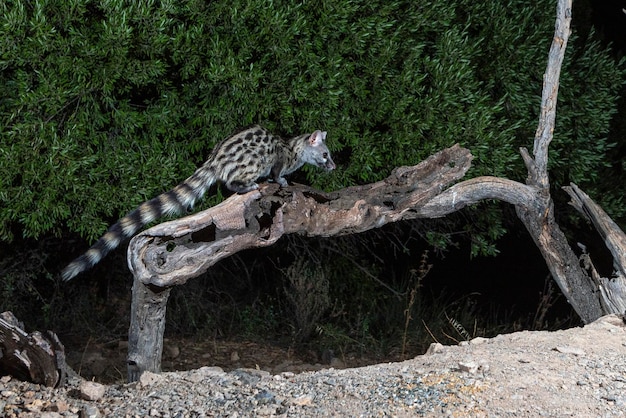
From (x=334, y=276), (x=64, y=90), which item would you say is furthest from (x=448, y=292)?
(x=64, y=90)

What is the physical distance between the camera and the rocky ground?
4.05 meters

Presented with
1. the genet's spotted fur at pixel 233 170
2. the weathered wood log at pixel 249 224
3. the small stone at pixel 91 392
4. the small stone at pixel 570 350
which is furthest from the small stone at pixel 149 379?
the small stone at pixel 570 350

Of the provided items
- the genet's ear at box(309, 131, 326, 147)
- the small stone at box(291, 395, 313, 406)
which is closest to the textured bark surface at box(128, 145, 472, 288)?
the genet's ear at box(309, 131, 326, 147)

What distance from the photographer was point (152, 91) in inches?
258

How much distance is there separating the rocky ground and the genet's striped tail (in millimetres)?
736

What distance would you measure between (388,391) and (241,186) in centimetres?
215

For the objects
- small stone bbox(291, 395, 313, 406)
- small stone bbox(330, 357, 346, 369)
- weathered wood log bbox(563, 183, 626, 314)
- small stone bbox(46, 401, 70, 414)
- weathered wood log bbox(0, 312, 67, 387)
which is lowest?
small stone bbox(330, 357, 346, 369)

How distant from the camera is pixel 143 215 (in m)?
5.42

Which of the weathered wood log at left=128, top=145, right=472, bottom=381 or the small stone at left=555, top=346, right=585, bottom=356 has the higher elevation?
the weathered wood log at left=128, top=145, right=472, bottom=381

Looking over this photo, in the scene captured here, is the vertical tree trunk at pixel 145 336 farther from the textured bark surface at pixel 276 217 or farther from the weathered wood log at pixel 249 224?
the textured bark surface at pixel 276 217

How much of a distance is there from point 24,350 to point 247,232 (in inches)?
60.5

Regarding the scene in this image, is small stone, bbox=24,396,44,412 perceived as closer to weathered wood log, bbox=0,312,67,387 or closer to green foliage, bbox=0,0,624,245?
weathered wood log, bbox=0,312,67,387

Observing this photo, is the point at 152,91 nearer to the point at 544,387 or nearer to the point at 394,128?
the point at 394,128

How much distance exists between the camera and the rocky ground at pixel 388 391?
405 cm
